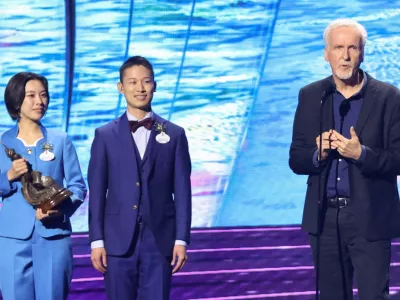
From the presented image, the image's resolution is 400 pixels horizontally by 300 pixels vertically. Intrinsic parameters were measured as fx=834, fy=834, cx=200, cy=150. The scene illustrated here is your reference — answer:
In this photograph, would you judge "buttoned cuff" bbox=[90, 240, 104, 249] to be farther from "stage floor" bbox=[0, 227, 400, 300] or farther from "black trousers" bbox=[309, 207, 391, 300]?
"stage floor" bbox=[0, 227, 400, 300]

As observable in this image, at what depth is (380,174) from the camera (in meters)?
3.00

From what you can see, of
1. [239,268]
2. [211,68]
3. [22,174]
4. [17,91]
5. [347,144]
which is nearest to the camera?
[347,144]

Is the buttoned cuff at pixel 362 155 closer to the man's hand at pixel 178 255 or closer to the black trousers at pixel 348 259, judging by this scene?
the black trousers at pixel 348 259

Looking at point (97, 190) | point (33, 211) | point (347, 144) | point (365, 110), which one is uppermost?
point (365, 110)

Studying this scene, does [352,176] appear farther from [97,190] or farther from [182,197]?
[97,190]

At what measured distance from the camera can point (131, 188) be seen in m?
3.14

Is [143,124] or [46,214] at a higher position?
[143,124]

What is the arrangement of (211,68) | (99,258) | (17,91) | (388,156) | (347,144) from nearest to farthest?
(347,144), (388,156), (99,258), (17,91), (211,68)

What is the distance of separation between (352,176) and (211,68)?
2.18 meters

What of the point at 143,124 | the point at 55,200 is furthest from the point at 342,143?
the point at 55,200

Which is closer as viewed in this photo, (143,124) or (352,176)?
(352,176)

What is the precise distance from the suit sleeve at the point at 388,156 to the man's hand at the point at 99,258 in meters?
1.00

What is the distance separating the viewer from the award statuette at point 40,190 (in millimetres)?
3158

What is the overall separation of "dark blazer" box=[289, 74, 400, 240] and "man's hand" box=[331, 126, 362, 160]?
75mm
